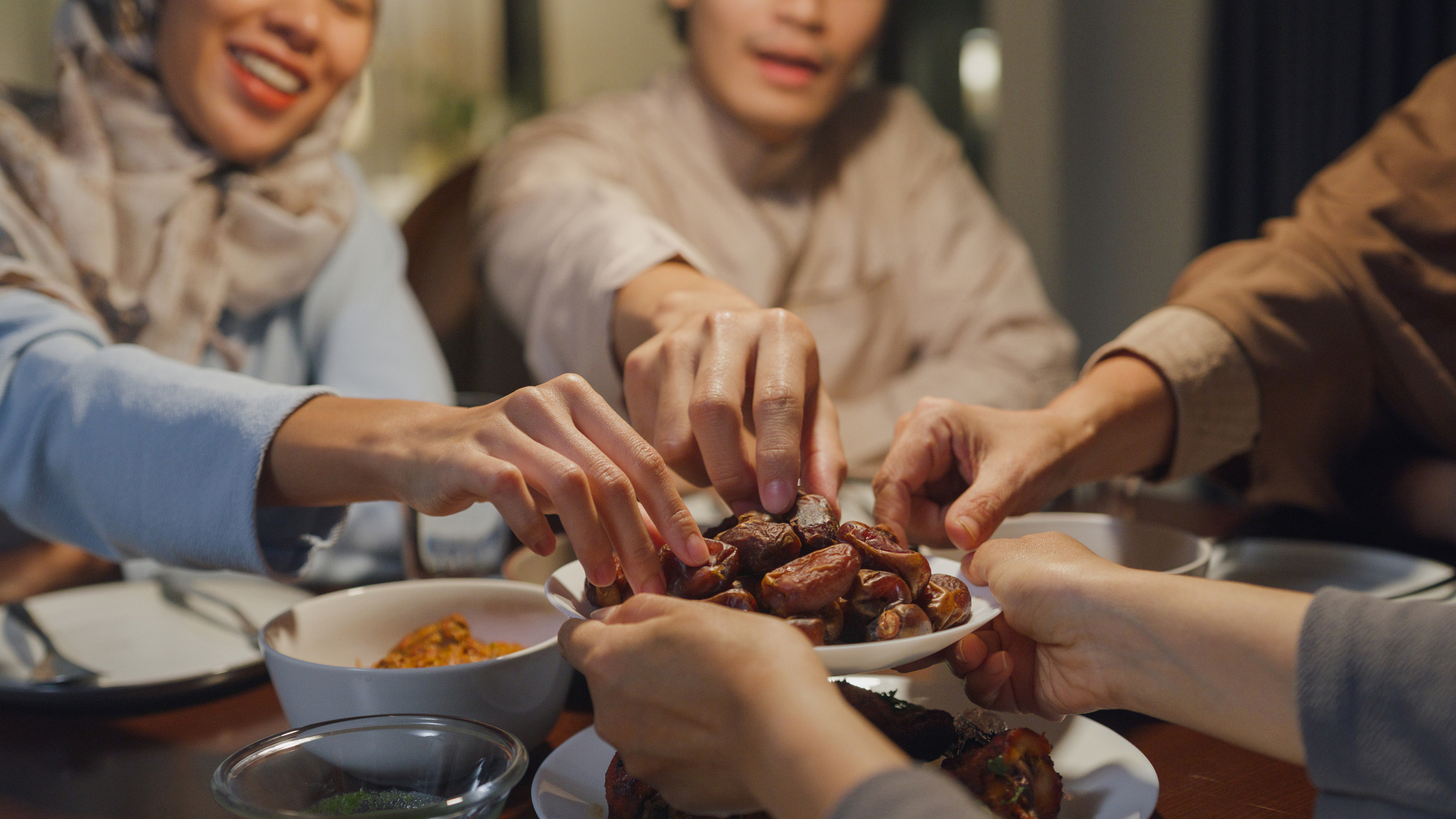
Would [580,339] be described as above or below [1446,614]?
below

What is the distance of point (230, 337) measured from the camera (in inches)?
54.2

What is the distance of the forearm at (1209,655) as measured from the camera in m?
0.49

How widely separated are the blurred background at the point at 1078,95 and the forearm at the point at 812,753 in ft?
7.77

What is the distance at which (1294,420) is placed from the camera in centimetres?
119

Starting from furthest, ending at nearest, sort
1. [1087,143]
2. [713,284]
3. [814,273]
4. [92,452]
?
1. [1087,143]
2. [814,273]
3. [713,284]
4. [92,452]

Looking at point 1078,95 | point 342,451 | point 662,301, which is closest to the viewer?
point 342,451

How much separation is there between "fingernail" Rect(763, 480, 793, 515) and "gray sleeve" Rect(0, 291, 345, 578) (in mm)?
377

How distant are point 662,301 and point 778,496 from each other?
1.50 ft

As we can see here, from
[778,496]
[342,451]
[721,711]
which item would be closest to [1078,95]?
[778,496]

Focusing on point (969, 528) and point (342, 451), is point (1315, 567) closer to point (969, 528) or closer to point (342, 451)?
point (969, 528)

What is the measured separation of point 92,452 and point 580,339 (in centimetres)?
65

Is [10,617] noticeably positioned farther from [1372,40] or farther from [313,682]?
[1372,40]

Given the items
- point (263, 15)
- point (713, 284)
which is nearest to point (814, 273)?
point (713, 284)

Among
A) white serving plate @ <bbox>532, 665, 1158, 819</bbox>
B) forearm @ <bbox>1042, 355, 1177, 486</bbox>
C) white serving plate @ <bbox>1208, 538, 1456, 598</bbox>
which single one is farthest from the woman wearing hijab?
white serving plate @ <bbox>1208, 538, 1456, 598</bbox>
